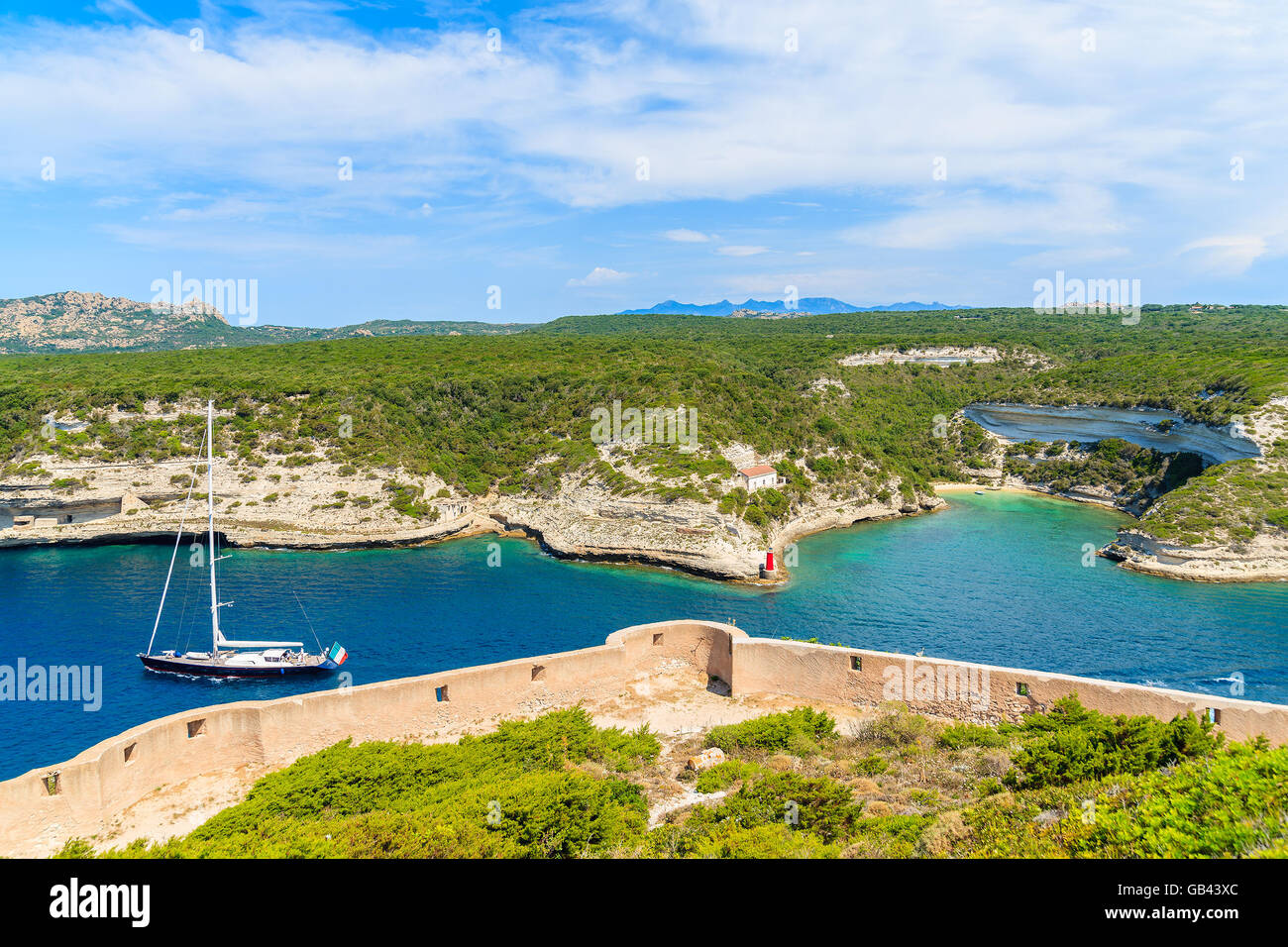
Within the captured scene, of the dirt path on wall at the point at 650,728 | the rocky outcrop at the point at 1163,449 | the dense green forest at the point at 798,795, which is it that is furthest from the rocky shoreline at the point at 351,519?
the dense green forest at the point at 798,795

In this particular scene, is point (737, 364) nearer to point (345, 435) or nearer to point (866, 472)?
point (866, 472)

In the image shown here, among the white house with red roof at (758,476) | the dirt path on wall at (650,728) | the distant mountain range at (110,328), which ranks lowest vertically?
the dirt path on wall at (650,728)

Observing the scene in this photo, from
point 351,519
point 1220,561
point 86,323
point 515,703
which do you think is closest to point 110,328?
point 86,323

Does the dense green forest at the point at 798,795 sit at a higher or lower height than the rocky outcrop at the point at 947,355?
lower

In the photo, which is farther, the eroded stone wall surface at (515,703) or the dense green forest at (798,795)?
the eroded stone wall surface at (515,703)

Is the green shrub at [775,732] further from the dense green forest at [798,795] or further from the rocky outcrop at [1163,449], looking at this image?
the rocky outcrop at [1163,449]

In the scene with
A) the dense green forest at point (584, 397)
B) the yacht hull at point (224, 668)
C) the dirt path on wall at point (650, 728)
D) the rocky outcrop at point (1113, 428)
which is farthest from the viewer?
the dense green forest at point (584, 397)

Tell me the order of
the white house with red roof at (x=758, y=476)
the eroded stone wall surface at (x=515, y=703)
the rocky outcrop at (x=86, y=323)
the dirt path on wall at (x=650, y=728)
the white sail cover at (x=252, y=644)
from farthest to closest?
the rocky outcrop at (x=86, y=323) < the white house with red roof at (x=758, y=476) < the white sail cover at (x=252, y=644) < the dirt path on wall at (x=650, y=728) < the eroded stone wall surface at (x=515, y=703)
